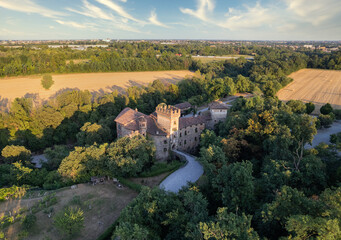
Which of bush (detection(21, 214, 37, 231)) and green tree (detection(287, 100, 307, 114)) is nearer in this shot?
bush (detection(21, 214, 37, 231))

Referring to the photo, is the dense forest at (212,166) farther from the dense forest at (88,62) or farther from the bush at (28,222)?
the dense forest at (88,62)

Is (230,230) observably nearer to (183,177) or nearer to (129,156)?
(183,177)

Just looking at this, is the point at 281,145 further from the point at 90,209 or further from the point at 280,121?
the point at 90,209

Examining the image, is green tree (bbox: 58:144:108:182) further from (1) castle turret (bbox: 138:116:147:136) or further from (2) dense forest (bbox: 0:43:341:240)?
(1) castle turret (bbox: 138:116:147:136)

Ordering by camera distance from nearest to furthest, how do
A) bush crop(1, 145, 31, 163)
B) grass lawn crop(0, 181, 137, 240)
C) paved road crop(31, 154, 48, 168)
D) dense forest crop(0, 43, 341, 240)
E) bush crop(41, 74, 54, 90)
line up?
dense forest crop(0, 43, 341, 240), grass lawn crop(0, 181, 137, 240), bush crop(1, 145, 31, 163), paved road crop(31, 154, 48, 168), bush crop(41, 74, 54, 90)

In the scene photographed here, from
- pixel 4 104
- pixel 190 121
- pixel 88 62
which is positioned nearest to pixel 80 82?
pixel 88 62

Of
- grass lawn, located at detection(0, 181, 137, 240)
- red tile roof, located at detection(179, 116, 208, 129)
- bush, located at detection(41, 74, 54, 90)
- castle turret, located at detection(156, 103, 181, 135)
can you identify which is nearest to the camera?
grass lawn, located at detection(0, 181, 137, 240)

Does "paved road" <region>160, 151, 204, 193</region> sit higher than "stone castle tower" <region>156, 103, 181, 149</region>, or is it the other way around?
"stone castle tower" <region>156, 103, 181, 149</region>

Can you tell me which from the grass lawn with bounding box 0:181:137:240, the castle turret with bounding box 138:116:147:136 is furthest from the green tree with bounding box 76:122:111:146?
the grass lawn with bounding box 0:181:137:240

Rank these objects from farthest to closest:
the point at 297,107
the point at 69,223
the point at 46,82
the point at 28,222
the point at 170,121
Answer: the point at 46,82
the point at 297,107
the point at 170,121
the point at 28,222
the point at 69,223
